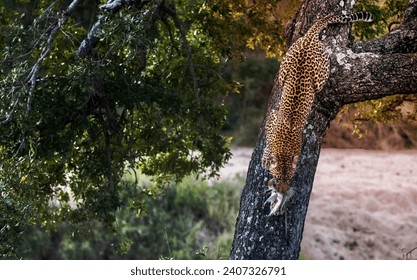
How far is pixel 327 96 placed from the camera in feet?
21.9

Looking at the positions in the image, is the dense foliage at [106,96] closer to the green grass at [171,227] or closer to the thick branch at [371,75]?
the thick branch at [371,75]

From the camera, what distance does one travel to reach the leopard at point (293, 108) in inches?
258

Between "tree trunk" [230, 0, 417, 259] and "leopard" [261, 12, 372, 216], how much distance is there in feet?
0.18

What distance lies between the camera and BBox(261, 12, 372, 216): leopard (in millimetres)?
6543

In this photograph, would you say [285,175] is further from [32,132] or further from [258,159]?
[32,132]

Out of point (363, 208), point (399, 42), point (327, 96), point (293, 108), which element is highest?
point (399, 42)

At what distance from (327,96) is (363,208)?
9.05 meters

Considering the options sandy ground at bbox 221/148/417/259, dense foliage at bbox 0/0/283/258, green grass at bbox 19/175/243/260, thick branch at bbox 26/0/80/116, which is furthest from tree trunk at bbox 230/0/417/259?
sandy ground at bbox 221/148/417/259

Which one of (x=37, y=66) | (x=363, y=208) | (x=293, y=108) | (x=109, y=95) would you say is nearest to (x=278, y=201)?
(x=293, y=108)

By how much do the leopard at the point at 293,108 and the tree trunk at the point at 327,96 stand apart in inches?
2.1

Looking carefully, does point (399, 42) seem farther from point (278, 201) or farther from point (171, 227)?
point (171, 227)

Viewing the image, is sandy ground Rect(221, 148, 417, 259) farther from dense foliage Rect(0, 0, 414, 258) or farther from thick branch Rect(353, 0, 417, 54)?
thick branch Rect(353, 0, 417, 54)

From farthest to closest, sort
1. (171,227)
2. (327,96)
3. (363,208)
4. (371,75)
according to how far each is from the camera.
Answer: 1. (171,227)
2. (363,208)
3. (327,96)
4. (371,75)

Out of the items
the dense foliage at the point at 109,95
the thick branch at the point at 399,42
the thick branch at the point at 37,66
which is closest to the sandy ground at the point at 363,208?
the dense foliage at the point at 109,95
